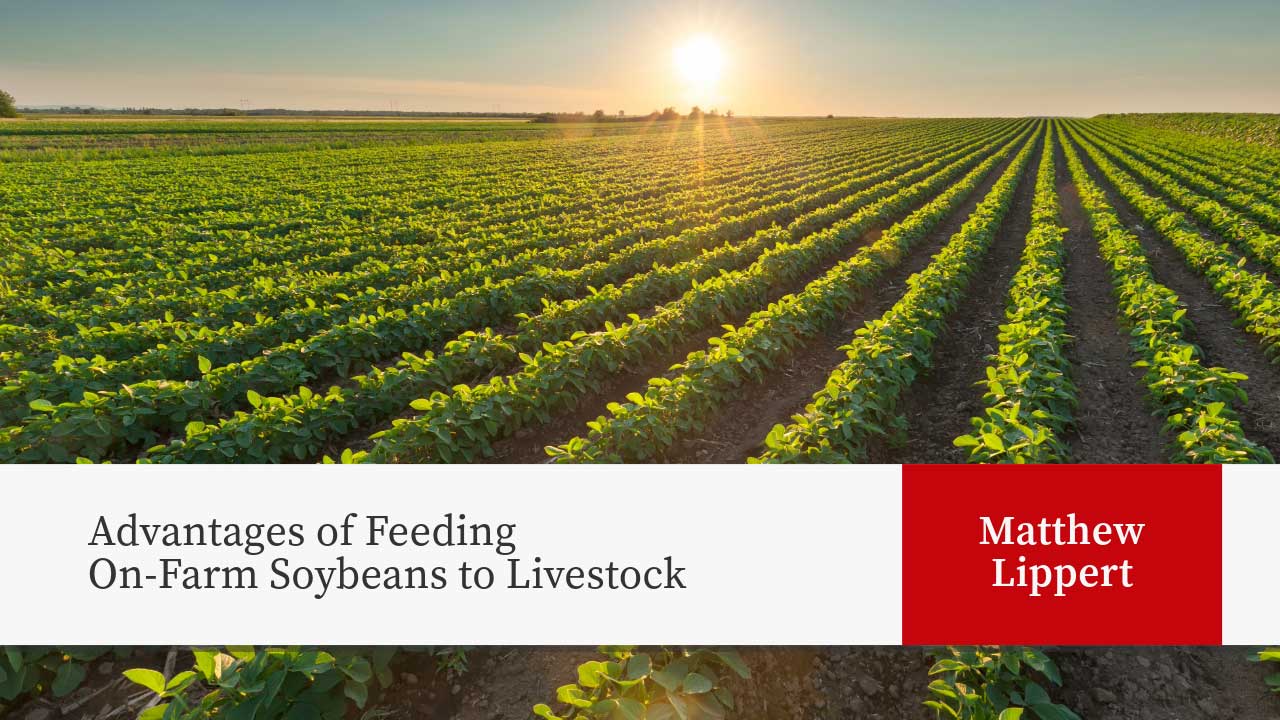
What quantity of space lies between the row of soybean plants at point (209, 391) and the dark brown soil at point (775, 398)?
14.2 feet

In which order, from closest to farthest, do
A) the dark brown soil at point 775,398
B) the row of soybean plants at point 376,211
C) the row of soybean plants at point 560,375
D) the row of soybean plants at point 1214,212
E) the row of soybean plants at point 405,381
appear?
the row of soybean plants at point 405,381 < the row of soybean plants at point 560,375 < the dark brown soil at point 775,398 < the row of soybean plants at point 1214,212 < the row of soybean plants at point 376,211

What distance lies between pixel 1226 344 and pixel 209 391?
13.6 metres

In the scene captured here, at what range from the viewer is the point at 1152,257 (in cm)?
1417

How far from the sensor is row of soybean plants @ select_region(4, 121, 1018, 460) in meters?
5.26

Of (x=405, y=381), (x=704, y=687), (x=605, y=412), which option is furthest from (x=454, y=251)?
(x=704, y=687)

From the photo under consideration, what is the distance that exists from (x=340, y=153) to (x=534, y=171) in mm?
20437

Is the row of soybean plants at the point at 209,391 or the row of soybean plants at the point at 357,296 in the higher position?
the row of soybean plants at the point at 357,296

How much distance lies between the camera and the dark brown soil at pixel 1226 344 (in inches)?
266

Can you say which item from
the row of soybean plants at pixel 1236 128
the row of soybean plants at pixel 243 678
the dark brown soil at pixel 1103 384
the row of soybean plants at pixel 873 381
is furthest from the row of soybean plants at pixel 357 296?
the row of soybean plants at pixel 1236 128

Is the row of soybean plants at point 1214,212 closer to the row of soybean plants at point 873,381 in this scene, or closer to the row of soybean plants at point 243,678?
the row of soybean plants at point 873,381

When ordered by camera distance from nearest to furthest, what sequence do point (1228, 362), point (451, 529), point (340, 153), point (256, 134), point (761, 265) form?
point (451, 529), point (1228, 362), point (761, 265), point (340, 153), point (256, 134)

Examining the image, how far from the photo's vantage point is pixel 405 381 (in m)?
6.68

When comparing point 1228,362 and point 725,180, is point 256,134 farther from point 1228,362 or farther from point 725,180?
point 1228,362

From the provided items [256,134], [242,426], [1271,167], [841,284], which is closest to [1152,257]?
[841,284]
